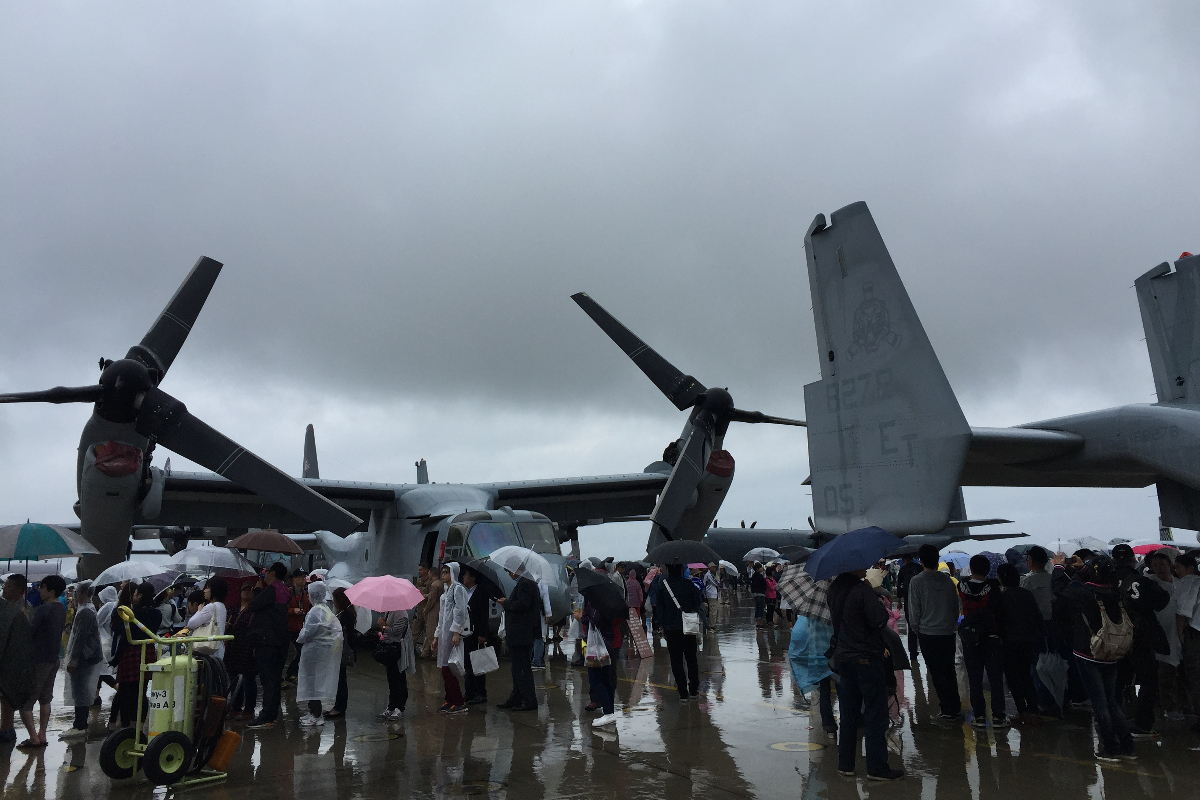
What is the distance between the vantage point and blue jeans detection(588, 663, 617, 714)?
730 centimetres

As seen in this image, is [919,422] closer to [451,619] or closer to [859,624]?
[859,624]

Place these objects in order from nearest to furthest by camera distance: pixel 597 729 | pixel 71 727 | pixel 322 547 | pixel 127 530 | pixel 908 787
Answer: pixel 908 787
pixel 597 729
pixel 71 727
pixel 127 530
pixel 322 547

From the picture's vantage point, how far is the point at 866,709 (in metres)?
5.24

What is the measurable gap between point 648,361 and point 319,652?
34.4ft

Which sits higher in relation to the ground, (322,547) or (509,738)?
(322,547)

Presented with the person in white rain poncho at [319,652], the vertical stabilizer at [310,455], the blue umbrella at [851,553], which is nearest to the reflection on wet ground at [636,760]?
the person in white rain poncho at [319,652]

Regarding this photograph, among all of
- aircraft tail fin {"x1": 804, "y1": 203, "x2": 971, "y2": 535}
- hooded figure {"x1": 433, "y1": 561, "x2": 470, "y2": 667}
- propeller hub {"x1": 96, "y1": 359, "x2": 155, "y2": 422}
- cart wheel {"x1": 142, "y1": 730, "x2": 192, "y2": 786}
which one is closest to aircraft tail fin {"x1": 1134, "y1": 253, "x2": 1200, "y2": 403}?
aircraft tail fin {"x1": 804, "y1": 203, "x2": 971, "y2": 535}

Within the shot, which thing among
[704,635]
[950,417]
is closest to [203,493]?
[704,635]

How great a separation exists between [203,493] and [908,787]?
48.8 feet

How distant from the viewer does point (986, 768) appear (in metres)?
5.43

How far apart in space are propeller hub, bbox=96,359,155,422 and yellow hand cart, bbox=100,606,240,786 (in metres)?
6.79

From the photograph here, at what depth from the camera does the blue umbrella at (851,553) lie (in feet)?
17.2

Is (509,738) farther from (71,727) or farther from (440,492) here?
(440,492)

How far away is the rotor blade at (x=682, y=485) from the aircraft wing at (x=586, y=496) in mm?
3793
